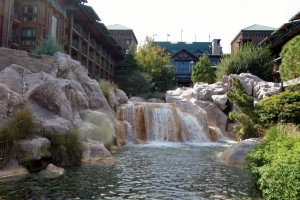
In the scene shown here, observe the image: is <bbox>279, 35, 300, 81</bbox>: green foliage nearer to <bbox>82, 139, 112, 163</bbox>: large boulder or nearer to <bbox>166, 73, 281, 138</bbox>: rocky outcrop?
<bbox>166, 73, 281, 138</bbox>: rocky outcrop

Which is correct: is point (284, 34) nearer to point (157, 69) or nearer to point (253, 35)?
point (157, 69)

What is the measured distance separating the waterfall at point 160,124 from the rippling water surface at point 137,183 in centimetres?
1161

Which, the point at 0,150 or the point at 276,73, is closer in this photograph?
the point at 0,150

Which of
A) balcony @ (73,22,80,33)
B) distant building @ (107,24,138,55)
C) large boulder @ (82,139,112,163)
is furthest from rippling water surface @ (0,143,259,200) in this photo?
distant building @ (107,24,138,55)

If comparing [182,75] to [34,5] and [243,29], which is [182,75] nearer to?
[243,29]

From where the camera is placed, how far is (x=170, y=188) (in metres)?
8.15

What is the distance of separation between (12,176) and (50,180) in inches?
44.7

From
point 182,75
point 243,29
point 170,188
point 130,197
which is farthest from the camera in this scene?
point 182,75

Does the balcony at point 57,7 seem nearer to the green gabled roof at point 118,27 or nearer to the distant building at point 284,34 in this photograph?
the distant building at point 284,34

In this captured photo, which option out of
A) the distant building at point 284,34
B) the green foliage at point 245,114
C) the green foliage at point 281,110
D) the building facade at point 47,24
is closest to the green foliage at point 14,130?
the green foliage at point 245,114

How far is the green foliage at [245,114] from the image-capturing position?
18.1m

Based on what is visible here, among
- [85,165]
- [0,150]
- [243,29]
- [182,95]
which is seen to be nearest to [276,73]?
[182,95]

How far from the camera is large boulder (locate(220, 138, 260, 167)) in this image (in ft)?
39.0

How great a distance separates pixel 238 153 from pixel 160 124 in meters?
12.0
